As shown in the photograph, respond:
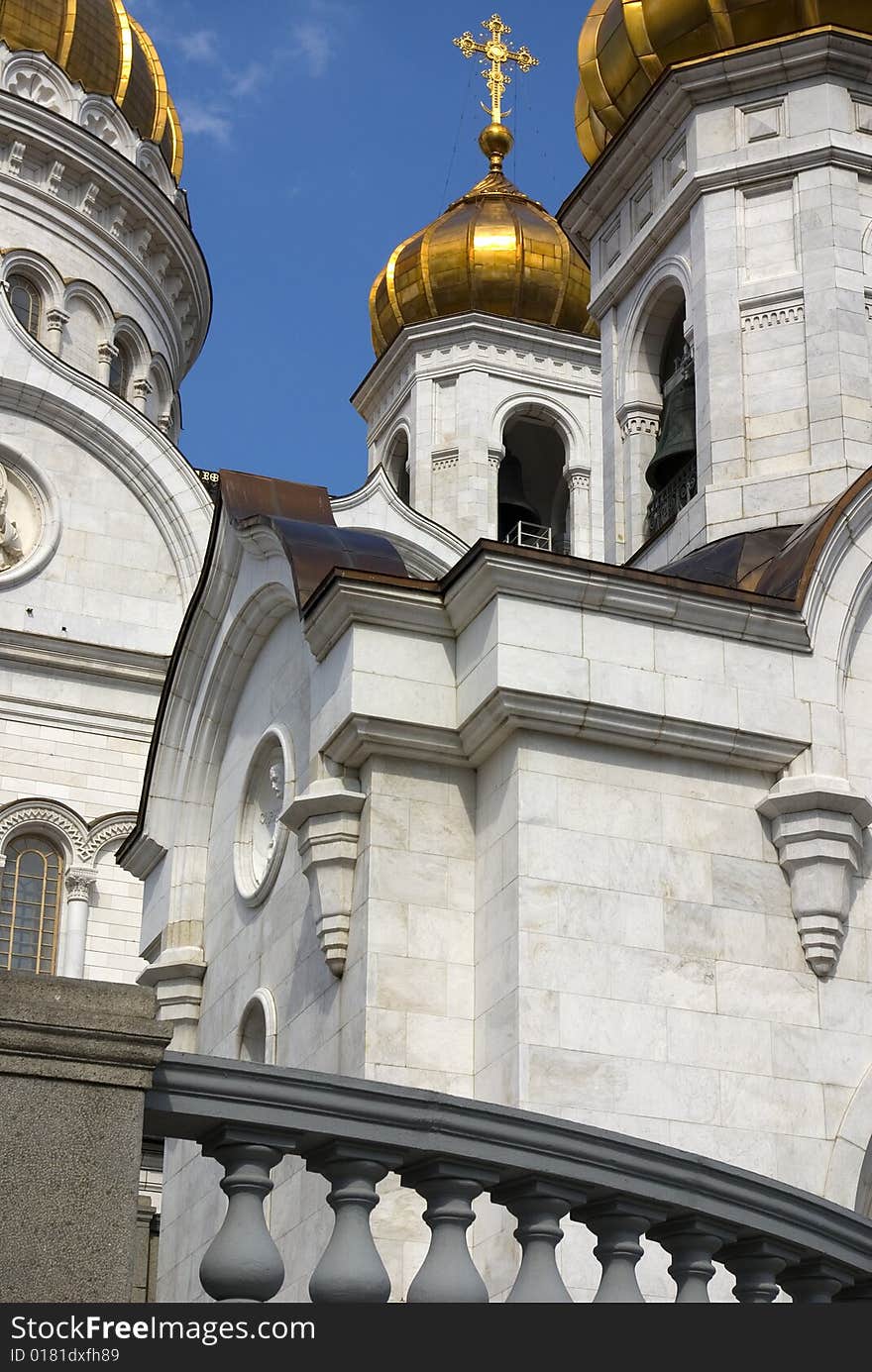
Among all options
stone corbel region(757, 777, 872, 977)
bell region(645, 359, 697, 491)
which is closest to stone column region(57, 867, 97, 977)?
bell region(645, 359, 697, 491)

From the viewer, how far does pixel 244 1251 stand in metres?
4.71

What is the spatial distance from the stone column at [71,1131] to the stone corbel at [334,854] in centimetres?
646

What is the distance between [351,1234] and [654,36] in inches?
564

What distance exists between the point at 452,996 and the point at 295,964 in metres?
1.45

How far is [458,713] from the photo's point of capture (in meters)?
11.2

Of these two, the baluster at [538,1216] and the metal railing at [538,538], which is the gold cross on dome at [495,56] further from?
the baluster at [538,1216]

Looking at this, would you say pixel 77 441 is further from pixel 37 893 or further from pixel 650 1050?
pixel 650 1050

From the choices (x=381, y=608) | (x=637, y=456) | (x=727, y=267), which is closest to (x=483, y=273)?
(x=637, y=456)

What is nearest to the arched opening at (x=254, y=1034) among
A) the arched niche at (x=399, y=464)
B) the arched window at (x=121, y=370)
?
the arched niche at (x=399, y=464)

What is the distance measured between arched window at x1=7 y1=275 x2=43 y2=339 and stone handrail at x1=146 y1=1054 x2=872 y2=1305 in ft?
84.0

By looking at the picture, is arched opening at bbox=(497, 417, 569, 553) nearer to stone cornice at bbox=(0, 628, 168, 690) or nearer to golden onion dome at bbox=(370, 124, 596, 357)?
golden onion dome at bbox=(370, 124, 596, 357)

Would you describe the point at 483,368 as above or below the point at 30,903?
above

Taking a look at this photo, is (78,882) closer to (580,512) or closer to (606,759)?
(580,512)

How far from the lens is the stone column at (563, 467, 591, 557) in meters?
26.7
